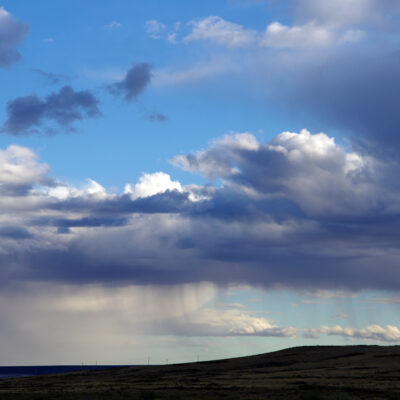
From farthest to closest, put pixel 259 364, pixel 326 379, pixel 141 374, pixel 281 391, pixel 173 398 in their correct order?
pixel 259 364, pixel 141 374, pixel 326 379, pixel 281 391, pixel 173 398

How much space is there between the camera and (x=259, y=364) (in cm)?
17450

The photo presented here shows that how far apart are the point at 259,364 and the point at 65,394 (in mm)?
88265

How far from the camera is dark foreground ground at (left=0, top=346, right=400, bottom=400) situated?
9000 cm

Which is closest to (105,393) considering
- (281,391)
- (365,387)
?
(281,391)

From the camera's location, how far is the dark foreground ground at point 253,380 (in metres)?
90.0

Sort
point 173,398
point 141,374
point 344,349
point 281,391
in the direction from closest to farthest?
point 173,398 < point 281,391 < point 141,374 < point 344,349

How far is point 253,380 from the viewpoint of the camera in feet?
399

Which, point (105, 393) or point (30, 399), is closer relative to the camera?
point (30, 399)

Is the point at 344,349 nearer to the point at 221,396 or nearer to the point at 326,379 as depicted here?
the point at 326,379

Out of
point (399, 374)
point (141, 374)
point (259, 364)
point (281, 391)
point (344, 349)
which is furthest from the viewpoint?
point (344, 349)

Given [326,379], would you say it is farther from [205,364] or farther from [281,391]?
[205,364]

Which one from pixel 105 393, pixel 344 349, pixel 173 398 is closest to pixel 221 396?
pixel 173 398

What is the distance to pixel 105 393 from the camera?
9494 centimetres

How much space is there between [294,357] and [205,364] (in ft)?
84.2
